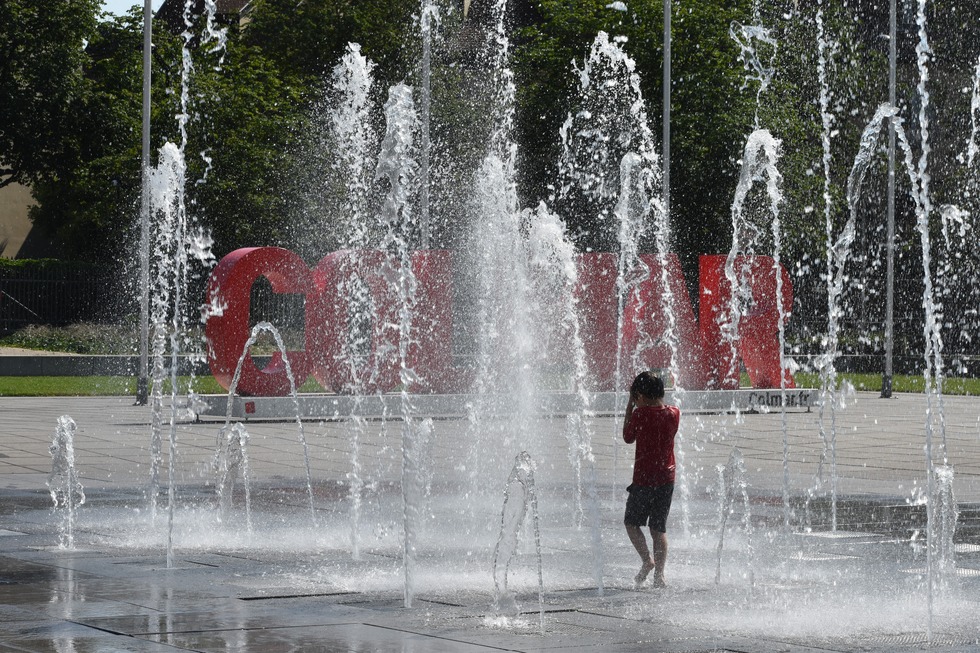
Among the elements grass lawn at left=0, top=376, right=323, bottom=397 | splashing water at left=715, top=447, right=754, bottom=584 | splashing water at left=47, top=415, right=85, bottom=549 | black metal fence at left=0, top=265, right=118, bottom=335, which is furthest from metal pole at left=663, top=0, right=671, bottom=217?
splashing water at left=47, top=415, right=85, bottom=549

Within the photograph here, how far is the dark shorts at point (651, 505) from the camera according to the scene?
8523mm

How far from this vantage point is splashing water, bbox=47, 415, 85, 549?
1078 cm

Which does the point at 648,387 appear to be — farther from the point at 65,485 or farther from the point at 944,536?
the point at 65,485

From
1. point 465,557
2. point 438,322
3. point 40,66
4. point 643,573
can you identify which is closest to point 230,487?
point 465,557

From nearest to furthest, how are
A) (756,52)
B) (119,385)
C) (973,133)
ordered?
(119,385), (756,52), (973,133)

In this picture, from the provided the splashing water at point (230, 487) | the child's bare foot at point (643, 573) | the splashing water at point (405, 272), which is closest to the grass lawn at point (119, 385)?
the splashing water at point (405, 272)

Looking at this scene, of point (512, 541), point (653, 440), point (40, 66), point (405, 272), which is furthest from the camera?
point (40, 66)

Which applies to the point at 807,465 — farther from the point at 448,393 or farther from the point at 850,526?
the point at 448,393

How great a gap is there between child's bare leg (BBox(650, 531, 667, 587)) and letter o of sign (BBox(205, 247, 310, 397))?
1374 centimetres

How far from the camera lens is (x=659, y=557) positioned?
861 centimetres

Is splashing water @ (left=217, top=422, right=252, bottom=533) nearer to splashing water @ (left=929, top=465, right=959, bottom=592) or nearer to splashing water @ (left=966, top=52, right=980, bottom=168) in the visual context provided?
splashing water @ (left=929, top=465, right=959, bottom=592)

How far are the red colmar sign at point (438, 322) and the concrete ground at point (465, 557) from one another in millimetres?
4378

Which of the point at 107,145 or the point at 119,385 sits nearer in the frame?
the point at 119,385

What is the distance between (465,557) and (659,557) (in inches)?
64.7
